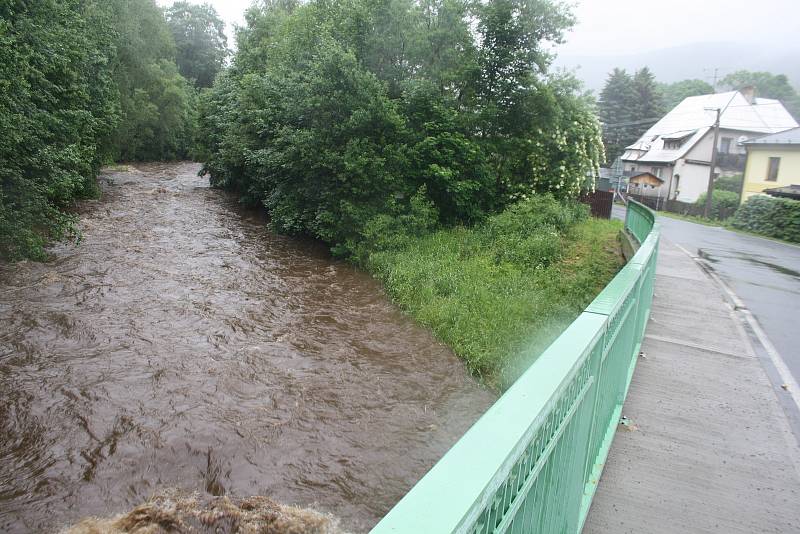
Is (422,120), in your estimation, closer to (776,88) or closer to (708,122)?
(708,122)

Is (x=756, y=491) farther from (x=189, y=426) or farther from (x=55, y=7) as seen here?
(x=55, y=7)

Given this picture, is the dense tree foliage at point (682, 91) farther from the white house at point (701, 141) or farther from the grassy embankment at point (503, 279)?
the grassy embankment at point (503, 279)

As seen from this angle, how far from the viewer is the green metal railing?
50.2 inches

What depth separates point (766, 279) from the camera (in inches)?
518

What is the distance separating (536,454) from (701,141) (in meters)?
52.2

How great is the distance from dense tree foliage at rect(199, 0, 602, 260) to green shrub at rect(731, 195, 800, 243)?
12.7 meters

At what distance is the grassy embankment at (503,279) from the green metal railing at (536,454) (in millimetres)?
5954

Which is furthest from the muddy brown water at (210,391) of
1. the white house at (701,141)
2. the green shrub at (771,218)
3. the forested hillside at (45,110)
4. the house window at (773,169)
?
the white house at (701,141)

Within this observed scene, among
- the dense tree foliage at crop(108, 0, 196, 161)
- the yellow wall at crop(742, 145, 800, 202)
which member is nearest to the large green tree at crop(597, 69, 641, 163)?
the yellow wall at crop(742, 145, 800, 202)

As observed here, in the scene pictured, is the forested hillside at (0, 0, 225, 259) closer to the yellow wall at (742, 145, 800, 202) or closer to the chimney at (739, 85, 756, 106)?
the yellow wall at (742, 145, 800, 202)

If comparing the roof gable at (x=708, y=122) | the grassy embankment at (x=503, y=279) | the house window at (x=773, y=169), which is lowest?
the grassy embankment at (x=503, y=279)

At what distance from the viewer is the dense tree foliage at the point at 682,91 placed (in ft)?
320

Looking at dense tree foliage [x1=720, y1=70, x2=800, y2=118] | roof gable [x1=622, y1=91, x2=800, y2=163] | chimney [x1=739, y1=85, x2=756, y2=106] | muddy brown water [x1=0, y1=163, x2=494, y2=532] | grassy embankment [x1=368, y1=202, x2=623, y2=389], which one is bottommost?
muddy brown water [x1=0, y1=163, x2=494, y2=532]

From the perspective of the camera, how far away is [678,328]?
7.48m
